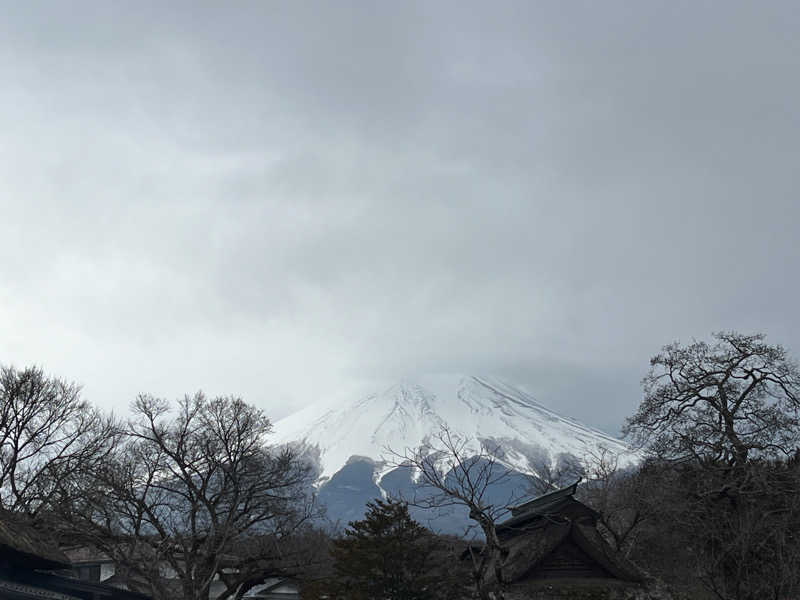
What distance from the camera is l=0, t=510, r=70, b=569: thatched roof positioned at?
16.2 meters

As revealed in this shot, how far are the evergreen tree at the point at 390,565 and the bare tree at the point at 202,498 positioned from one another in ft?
15.7

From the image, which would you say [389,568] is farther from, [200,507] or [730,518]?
[730,518]

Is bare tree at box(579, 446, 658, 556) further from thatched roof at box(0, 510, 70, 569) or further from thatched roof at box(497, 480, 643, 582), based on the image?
thatched roof at box(0, 510, 70, 569)

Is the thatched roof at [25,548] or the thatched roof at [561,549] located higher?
the thatched roof at [561,549]

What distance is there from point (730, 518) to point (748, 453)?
2144 millimetres

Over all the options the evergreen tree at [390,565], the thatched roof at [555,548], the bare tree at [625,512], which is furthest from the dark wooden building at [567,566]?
the evergreen tree at [390,565]

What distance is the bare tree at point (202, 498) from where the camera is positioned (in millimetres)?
24234

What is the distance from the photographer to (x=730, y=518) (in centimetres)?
2097

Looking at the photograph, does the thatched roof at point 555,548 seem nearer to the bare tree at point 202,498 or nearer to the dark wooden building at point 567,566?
the dark wooden building at point 567,566

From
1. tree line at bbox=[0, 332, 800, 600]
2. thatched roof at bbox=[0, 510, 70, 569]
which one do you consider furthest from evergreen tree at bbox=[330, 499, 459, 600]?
thatched roof at bbox=[0, 510, 70, 569]

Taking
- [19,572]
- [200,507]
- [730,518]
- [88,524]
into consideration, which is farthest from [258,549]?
[730,518]

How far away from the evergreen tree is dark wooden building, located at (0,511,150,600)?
784cm

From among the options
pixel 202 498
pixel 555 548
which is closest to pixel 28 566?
pixel 202 498

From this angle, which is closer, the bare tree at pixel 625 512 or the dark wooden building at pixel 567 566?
the dark wooden building at pixel 567 566
